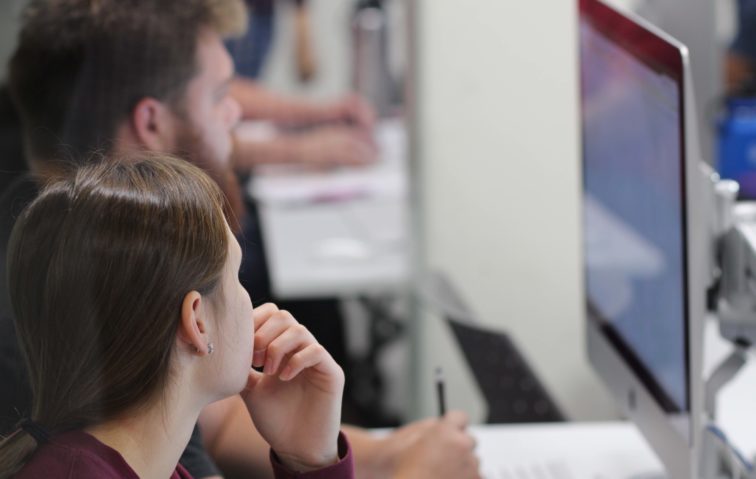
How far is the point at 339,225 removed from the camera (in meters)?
2.31

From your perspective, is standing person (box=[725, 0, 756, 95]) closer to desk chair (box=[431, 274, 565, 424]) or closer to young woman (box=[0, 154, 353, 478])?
desk chair (box=[431, 274, 565, 424])

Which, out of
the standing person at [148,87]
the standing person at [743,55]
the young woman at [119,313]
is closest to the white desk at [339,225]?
the standing person at [743,55]

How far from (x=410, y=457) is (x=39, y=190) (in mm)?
544

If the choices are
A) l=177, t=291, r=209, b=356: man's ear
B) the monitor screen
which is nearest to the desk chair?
the monitor screen

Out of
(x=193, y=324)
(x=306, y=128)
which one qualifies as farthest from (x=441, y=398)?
(x=306, y=128)

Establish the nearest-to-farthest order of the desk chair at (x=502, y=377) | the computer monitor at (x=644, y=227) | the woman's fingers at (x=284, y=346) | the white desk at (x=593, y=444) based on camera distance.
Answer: the woman's fingers at (x=284, y=346)
the computer monitor at (x=644, y=227)
the white desk at (x=593, y=444)
the desk chair at (x=502, y=377)

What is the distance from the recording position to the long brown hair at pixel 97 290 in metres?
0.63

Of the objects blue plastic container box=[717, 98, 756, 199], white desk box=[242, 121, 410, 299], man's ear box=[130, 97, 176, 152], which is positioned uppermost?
man's ear box=[130, 97, 176, 152]

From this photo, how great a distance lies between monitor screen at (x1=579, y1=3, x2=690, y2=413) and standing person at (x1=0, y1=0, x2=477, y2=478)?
0.30 meters

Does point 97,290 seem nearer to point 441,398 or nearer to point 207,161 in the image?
point 207,161

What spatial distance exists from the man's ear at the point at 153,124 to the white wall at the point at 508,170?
1.27 m

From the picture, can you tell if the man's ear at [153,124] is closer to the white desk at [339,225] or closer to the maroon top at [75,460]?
the maroon top at [75,460]

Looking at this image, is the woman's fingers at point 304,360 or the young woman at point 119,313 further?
the woman's fingers at point 304,360

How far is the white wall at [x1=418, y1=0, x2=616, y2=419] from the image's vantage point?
2.11m
